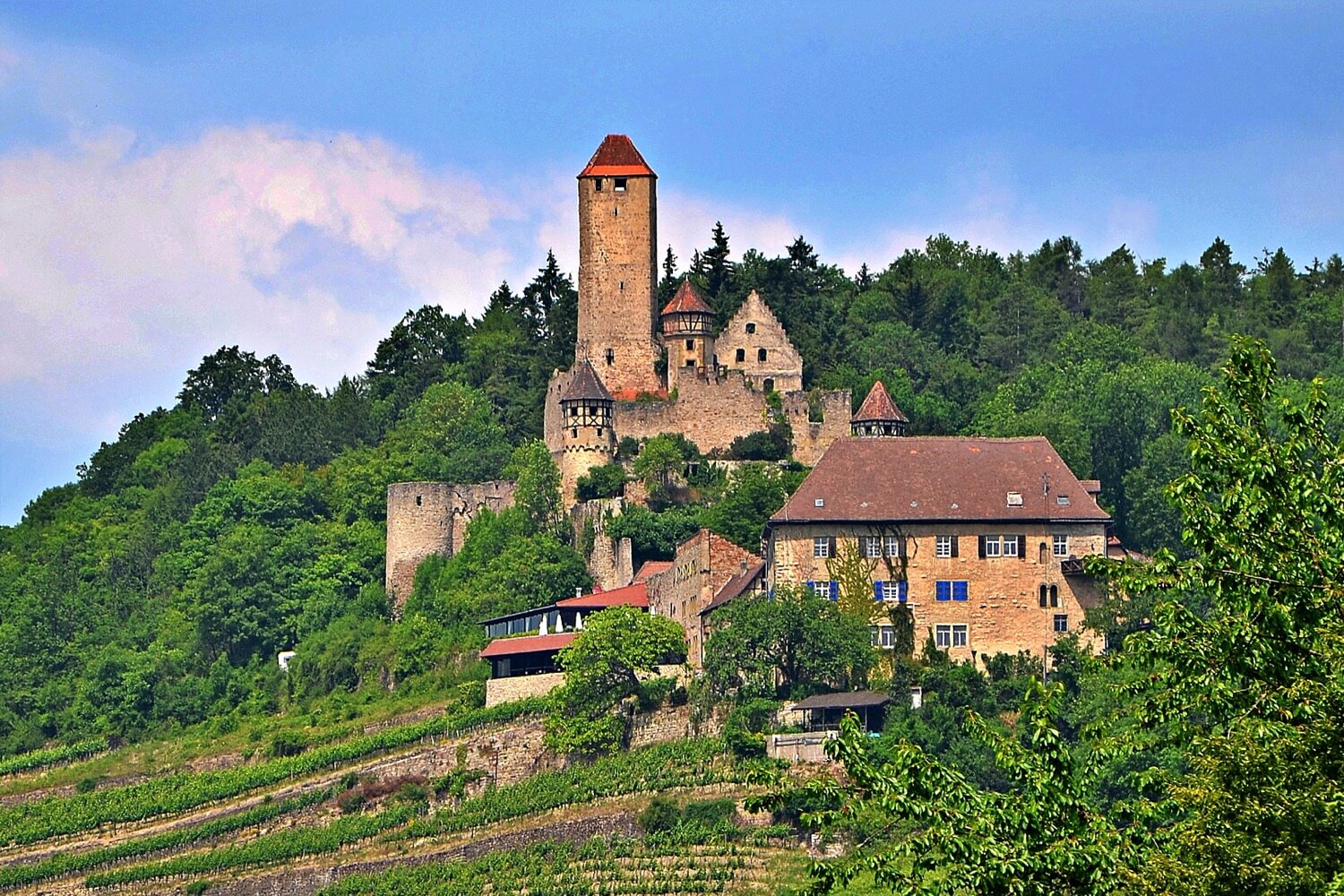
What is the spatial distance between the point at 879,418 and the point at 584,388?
30.0 ft

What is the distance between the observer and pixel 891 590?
63.8 metres

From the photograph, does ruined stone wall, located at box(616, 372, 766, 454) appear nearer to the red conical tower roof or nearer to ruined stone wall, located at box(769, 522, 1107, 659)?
the red conical tower roof

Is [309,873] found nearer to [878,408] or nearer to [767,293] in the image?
[878,408]

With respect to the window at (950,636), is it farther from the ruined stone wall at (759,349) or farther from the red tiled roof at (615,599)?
the ruined stone wall at (759,349)

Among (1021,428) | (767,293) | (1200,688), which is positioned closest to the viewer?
(1200,688)

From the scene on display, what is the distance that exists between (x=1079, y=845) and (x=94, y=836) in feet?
166

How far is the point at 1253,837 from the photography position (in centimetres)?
2295

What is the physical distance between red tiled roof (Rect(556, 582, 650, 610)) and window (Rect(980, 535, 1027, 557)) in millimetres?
10329

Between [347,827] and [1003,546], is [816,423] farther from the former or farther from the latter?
[347,827]

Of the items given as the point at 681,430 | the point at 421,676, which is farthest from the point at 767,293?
the point at 421,676

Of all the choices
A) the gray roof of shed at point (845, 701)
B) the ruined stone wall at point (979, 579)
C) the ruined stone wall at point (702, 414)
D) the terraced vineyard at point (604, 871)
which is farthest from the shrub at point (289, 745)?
the gray roof of shed at point (845, 701)

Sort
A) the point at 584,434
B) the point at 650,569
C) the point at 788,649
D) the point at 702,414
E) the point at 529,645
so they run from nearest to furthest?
the point at 788,649
the point at 529,645
the point at 650,569
the point at 584,434
the point at 702,414

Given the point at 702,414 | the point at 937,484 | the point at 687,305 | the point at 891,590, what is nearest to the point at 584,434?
the point at 702,414

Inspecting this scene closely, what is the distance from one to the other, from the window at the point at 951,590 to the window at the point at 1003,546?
0.96m
